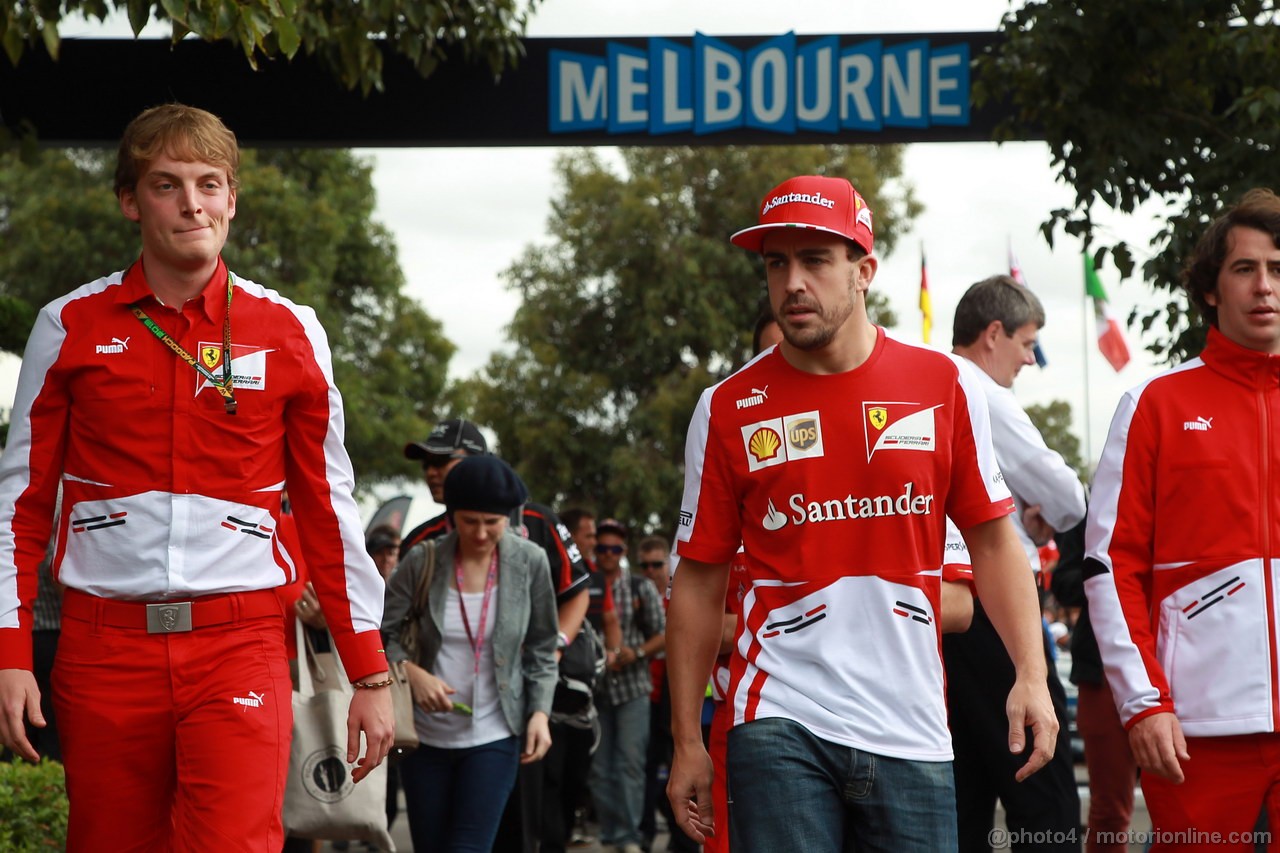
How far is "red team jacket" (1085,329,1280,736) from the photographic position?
4887 millimetres

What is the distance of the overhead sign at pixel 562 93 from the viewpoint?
37.1 ft

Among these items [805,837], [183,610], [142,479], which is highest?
[142,479]

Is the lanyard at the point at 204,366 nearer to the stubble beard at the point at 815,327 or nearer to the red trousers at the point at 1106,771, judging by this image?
the stubble beard at the point at 815,327

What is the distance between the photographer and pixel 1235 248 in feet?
17.0

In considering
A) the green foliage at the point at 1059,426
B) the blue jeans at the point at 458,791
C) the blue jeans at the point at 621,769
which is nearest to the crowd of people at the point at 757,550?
the blue jeans at the point at 458,791

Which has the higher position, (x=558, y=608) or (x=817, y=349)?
(x=817, y=349)

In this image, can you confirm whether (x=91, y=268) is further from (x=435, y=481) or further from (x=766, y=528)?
(x=766, y=528)

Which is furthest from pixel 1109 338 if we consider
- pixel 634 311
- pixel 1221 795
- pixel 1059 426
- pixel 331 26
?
pixel 1059 426

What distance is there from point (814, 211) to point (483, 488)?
11.6 ft

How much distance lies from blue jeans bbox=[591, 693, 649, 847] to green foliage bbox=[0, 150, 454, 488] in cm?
2316

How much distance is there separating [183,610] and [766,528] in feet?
4.57

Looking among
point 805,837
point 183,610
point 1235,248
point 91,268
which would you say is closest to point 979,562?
point 805,837

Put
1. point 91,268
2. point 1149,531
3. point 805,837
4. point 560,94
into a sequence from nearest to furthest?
point 805,837 → point 1149,531 → point 560,94 → point 91,268

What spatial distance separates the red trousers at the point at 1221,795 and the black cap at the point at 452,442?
4.56 meters
